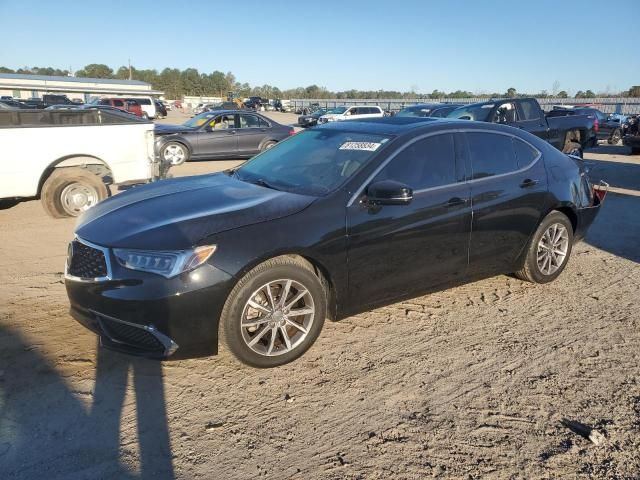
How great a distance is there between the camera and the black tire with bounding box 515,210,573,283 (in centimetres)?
485

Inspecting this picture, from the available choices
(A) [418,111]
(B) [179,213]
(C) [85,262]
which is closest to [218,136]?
(A) [418,111]

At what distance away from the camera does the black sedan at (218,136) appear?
45.7 ft

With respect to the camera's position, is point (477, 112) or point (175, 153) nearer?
point (477, 112)

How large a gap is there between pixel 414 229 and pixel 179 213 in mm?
1755

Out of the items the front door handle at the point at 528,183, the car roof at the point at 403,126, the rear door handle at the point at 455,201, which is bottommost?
the rear door handle at the point at 455,201

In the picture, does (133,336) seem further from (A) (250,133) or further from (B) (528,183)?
(A) (250,133)

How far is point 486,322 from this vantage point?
4258mm

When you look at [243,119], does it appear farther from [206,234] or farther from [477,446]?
[477,446]

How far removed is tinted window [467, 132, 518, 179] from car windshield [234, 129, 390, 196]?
0.89 meters

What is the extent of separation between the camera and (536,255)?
489 centimetres

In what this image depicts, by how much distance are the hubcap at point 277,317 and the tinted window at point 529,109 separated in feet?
34.0

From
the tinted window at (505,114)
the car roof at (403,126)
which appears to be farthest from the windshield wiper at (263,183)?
the tinted window at (505,114)

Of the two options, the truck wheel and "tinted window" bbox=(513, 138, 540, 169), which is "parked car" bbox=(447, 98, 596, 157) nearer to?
"tinted window" bbox=(513, 138, 540, 169)

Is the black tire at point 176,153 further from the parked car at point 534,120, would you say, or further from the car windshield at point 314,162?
the car windshield at point 314,162
